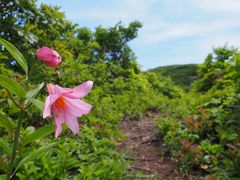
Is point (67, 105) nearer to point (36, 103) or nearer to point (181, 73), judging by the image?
point (36, 103)

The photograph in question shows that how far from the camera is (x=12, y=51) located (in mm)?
1442

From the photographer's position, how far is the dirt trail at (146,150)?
395cm

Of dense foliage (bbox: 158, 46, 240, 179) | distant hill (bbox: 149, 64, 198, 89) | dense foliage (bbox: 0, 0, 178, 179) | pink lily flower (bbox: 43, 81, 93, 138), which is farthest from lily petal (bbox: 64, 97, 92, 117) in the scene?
distant hill (bbox: 149, 64, 198, 89)

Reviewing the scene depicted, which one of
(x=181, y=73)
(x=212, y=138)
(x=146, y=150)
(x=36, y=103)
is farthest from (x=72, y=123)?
(x=181, y=73)

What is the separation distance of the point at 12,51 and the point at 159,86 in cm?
1026

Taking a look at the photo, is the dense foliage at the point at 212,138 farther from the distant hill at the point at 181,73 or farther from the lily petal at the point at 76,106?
the distant hill at the point at 181,73

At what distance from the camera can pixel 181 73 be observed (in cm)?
2064

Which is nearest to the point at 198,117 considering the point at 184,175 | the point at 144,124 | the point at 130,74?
the point at 184,175

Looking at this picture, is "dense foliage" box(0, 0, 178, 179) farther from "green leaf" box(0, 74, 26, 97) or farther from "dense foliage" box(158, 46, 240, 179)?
"dense foliage" box(158, 46, 240, 179)

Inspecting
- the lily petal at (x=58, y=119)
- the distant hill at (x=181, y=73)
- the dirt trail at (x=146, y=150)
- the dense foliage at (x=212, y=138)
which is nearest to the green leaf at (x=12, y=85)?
the lily petal at (x=58, y=119)

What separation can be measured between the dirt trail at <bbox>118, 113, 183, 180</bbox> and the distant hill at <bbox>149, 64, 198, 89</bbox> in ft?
37.8

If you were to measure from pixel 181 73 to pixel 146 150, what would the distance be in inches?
638

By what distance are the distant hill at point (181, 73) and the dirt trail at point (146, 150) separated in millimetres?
11523

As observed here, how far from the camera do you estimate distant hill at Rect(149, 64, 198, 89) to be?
18950 mm
